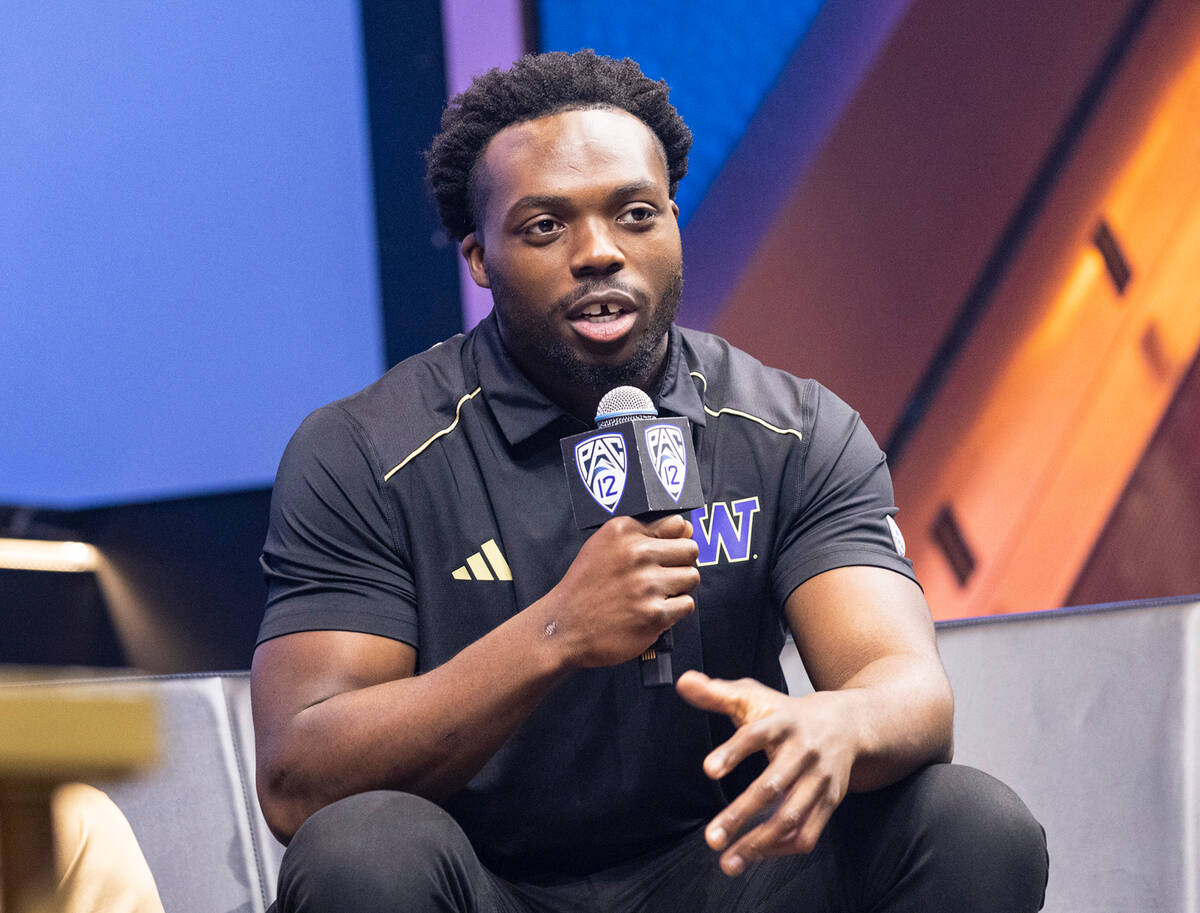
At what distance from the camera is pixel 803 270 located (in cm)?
230

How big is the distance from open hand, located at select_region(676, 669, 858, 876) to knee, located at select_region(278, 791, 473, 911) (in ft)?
0.81

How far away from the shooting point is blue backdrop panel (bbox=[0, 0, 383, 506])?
225 cm

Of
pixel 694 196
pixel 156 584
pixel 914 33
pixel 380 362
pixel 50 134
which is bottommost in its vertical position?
pixel 156 584

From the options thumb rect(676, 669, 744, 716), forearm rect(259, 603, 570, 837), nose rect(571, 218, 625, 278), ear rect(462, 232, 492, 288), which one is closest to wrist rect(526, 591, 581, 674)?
forearm rect(259, 603, 570, 837)

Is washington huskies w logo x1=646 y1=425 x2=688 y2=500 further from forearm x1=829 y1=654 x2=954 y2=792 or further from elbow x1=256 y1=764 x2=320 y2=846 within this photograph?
elbow x1=256 y1=764 x2=320 y2=846

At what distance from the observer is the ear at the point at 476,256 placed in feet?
5.50

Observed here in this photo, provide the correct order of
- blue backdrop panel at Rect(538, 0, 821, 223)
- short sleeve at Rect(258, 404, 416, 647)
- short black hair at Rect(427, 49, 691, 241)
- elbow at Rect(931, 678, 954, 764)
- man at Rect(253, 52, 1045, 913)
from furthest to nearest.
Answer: blue backdrop panel at Rect(538, 0, 821, 223) < short black hair at Rect(427, 49, 691, 241) < short sleeve at Rect(258, 404, 416, 647) < elbow at Rect(931, 678, 954, 764) < man at Rect(253, 52, 1045, 913)

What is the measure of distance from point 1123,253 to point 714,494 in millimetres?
1121

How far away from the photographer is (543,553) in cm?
147

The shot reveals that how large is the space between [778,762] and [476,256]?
2.85 ft

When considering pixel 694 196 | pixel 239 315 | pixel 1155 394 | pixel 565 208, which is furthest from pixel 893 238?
pixel 239 315

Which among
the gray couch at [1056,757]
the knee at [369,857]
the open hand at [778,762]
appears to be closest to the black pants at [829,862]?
the knee at [369,857]

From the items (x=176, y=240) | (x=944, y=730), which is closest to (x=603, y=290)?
Result: (x=944, y=730)

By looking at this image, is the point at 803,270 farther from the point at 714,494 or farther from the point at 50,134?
the point at 50,134
